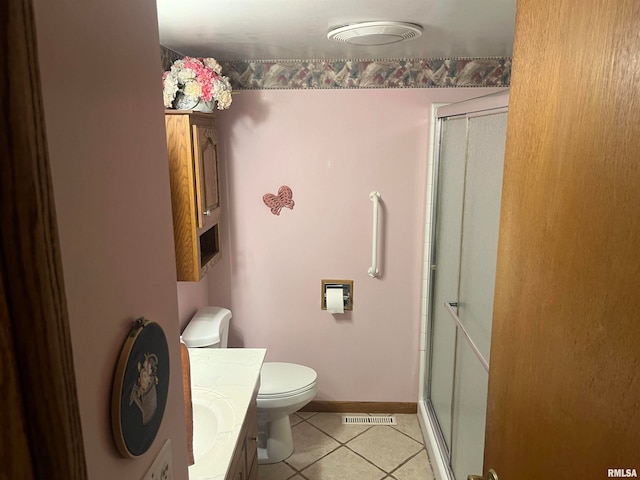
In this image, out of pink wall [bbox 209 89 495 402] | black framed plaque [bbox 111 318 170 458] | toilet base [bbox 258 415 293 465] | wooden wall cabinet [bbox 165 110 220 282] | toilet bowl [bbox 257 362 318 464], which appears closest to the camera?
black framed plaque [bbox 111 318 170 458]

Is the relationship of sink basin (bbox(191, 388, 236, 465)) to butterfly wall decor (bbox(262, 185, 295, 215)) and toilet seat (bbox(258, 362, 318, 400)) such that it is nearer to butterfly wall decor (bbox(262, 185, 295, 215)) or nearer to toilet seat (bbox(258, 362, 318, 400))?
toilet seat (bbox(258, 362, 318, 400))

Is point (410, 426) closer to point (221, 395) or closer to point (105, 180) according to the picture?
point (221, 395)

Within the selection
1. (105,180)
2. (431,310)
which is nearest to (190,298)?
(431,310)

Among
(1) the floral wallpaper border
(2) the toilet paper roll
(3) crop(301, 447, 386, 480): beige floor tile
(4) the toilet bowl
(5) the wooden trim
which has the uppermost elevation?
(1) the floral wallpaper border

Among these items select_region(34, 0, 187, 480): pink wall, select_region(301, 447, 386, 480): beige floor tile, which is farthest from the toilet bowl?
select_region(34, 0, 187, 480): pink wall

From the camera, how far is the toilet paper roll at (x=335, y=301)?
2.82 meters

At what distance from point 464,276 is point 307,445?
1378 mm

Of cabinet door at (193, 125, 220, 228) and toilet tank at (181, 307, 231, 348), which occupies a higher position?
cabinet door at (193, 125, 220, 228)

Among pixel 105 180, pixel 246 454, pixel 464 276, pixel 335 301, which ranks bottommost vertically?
pixel 246 454

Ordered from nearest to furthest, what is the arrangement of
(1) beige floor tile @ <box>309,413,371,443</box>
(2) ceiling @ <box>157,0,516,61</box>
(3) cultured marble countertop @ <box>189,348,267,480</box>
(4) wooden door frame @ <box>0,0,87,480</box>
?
(4) wooden door frame @ <box>0,0,87,480</box>
(3) cultured marble countertop @ <box>189,348,267,480</box>
(2) ceiling @ <box>157,0,516,61</box>
(1) beige floor tile @ <box>309,413,371,443</box>

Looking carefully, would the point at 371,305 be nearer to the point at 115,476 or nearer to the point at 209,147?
the point at 209,147

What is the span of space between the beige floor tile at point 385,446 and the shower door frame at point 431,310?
12 cm

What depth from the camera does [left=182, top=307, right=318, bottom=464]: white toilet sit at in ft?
8.07

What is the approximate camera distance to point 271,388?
2492mm
